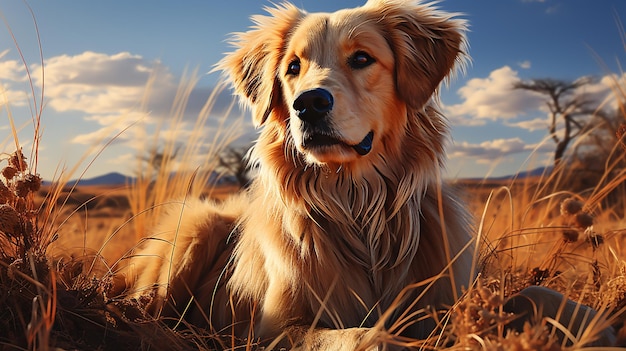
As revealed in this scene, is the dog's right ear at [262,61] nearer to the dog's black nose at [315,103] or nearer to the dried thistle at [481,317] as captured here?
the dog's black nose at [315,103]

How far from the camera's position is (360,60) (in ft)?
10.9

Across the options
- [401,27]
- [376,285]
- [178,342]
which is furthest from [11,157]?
[401,27]

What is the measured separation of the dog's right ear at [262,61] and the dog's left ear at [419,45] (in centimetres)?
55

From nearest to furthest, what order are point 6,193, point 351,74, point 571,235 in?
1. point 6,193
2. point 351,74
3. point 571,235

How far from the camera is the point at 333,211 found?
3391 mm

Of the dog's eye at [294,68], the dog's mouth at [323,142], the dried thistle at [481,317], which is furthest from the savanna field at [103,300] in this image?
the dog's eye at [294,68]

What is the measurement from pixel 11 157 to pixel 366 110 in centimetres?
176

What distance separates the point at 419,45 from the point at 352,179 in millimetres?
883

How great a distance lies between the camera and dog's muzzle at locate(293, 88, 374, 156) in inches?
117

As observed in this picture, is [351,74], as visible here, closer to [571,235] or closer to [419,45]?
[419,45]

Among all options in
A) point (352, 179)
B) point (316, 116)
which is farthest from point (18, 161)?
point (352, 179)

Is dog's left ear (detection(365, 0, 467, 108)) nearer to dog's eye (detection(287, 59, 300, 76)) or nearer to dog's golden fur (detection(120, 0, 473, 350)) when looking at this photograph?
dog's golden fur (detection(120, 0, 473, 350))

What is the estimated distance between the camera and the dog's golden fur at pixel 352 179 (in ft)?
10.2

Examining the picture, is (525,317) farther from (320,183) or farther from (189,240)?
(189,240)
